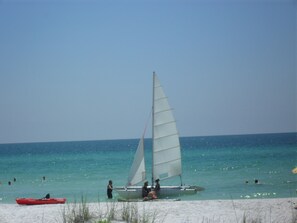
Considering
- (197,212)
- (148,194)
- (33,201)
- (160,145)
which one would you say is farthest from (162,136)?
(197,212)

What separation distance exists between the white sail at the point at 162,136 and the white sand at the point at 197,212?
8444mm

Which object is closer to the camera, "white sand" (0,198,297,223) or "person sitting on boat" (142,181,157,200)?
"white sand" (0,198,297,223)

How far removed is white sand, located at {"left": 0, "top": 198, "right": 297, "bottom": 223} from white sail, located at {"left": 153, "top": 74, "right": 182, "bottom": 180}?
8444 mm

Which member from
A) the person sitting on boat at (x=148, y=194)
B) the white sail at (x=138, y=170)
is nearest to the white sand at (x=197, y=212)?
the person sitting on boat at (x=148, y=194)

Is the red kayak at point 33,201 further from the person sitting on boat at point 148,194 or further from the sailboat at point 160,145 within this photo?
the sailboat at point 160,145

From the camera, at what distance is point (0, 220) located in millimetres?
12016

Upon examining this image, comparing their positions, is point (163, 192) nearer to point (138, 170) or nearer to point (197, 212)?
point (138, 170)

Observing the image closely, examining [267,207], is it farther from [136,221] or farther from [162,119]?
[162,119]

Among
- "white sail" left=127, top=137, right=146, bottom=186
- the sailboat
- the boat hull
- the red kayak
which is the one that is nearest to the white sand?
the red kayak

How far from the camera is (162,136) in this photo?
23234mm

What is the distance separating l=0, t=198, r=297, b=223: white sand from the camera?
1166 centimetres

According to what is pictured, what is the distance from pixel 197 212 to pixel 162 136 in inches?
415

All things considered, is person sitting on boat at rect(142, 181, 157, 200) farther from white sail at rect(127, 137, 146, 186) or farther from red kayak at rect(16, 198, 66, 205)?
red kayak at rect(16, 198, 66, 205)

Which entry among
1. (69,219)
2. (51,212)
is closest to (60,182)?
(51,212)
